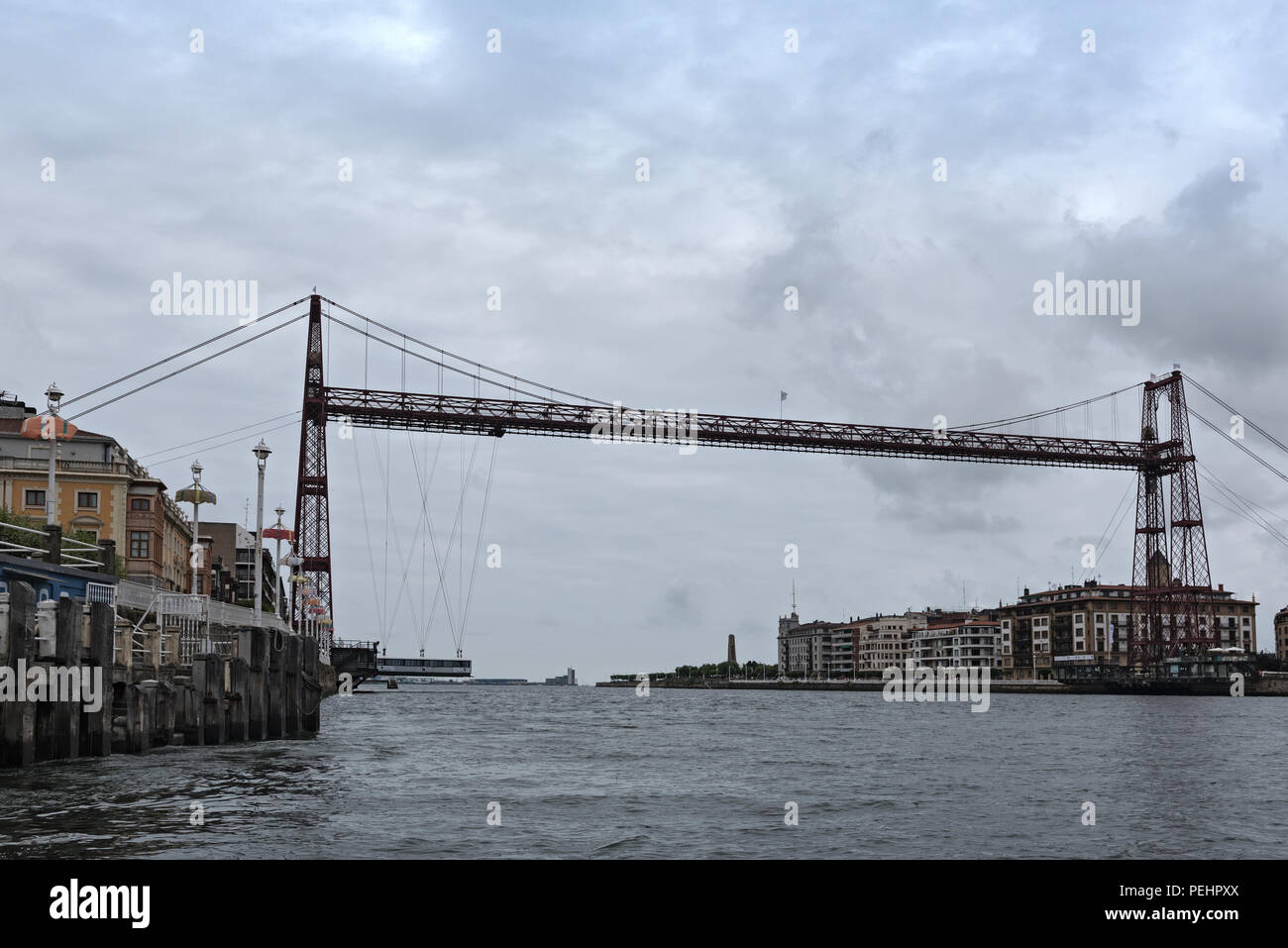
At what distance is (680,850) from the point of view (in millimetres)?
14000

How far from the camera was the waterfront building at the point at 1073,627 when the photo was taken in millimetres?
141125

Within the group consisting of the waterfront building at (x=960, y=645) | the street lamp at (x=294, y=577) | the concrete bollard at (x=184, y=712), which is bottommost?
the waterfront building at (x=960, y=645)

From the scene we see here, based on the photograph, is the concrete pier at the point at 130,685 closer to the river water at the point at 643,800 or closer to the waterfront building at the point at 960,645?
the river water at the point at 643,800

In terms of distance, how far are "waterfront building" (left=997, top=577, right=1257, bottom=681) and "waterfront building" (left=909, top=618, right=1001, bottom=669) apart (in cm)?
155

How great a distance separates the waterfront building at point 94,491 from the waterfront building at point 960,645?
11915 centimetres

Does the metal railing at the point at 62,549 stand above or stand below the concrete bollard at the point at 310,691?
above

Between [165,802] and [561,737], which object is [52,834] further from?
[561,737]
